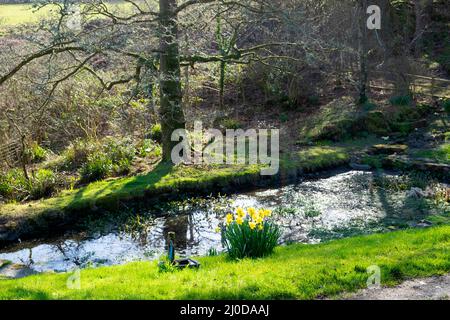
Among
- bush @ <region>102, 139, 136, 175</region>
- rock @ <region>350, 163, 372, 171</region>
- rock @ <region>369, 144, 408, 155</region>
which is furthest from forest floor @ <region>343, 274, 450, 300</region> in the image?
rock @ <region>369, 144, 408, 155</region>

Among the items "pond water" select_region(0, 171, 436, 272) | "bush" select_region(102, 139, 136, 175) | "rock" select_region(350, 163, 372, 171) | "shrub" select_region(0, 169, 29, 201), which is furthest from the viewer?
"rock" select_region(350, 163, 372, 171)

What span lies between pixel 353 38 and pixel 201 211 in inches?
435

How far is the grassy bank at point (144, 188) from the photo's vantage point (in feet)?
39.3

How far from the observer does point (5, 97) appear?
15445mm

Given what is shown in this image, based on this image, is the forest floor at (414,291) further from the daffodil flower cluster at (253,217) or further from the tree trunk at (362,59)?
the tree trunk at (362,59)

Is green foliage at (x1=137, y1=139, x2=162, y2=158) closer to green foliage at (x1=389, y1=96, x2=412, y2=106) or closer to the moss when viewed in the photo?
the moss

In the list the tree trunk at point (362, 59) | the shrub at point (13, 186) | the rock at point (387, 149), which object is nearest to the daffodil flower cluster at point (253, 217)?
the shrub at point (13, 186)

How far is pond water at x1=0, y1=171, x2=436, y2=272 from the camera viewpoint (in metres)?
10.5

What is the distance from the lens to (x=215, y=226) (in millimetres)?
11711

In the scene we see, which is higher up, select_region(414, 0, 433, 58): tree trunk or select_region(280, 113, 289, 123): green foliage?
select_region(414, 0, 433, 58): tree trunk

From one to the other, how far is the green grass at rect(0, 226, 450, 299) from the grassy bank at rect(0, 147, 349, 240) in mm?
3703

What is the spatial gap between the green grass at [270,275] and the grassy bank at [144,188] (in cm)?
370

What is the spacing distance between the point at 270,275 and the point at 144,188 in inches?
270
